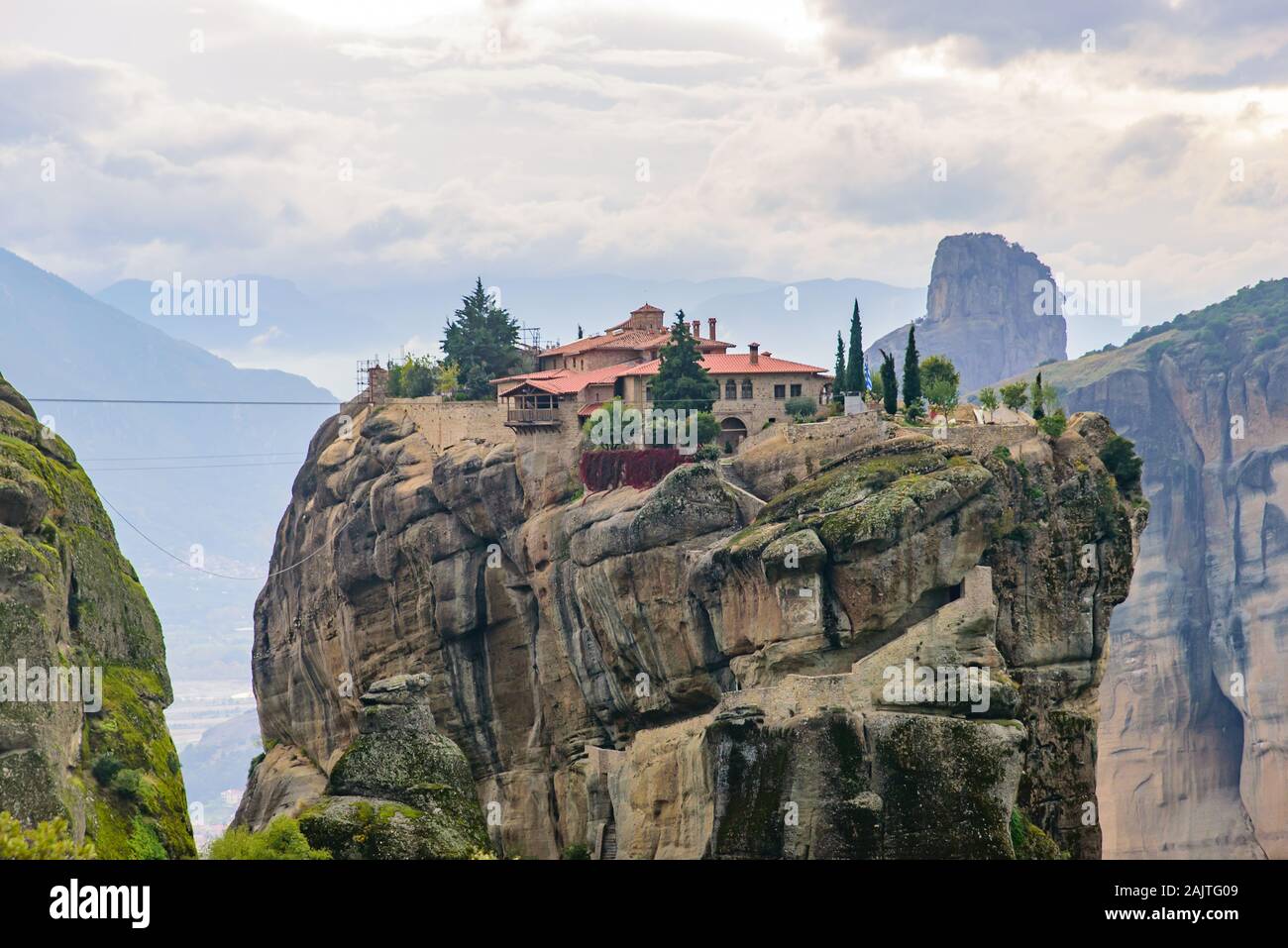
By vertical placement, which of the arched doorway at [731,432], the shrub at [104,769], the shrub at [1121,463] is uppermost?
the arched doorway at [731,432]

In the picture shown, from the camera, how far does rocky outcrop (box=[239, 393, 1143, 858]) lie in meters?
79.1

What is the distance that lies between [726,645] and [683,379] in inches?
733

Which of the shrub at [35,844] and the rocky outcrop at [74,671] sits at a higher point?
the rocky outcrop at [74,671]

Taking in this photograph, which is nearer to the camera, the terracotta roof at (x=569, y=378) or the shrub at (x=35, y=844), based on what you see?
the shrub at (x=35, y=844)

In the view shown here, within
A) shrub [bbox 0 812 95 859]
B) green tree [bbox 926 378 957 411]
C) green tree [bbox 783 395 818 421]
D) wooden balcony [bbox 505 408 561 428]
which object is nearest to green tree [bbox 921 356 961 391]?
green tree [bbox 926 378 957 411]

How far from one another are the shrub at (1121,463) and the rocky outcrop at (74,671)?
41.5m

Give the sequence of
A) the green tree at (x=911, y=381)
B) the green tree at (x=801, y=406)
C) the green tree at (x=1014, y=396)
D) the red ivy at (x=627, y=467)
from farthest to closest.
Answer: the green tree at (x=801, y=406), the red ivy at (x=627, y=467), the green tree at (x=911, y=381), the green tree at (x=1014, y=396)

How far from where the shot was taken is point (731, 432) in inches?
4225

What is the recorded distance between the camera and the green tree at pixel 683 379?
107 meters

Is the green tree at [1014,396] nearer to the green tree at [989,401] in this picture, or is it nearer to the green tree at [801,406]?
the green tree at [989,401]

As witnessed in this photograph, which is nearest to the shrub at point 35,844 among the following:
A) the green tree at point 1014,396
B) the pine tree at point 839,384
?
the pine tree at point 839,384

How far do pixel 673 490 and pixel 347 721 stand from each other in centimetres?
3062

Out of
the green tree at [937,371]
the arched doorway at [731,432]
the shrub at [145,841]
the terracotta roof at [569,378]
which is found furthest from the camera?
the terracotta roof at [569,378]
